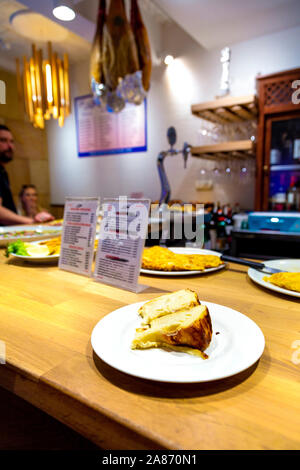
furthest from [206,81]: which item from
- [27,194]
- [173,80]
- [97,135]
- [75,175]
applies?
[27,194]

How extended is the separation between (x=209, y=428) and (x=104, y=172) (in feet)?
14.3

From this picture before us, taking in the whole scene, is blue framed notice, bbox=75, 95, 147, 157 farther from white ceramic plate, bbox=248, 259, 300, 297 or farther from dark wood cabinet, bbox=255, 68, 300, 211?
white ceramic plate, bbox=248, 259, 300, 297

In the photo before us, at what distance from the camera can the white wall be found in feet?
9.98

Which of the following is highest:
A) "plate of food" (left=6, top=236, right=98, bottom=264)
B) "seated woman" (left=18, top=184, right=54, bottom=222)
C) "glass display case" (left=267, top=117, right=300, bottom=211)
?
"glass display case" (left=267, top=117, right=300, bottom=211)

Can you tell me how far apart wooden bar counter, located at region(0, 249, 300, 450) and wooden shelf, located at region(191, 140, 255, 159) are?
208 cm

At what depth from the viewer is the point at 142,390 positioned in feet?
1.51

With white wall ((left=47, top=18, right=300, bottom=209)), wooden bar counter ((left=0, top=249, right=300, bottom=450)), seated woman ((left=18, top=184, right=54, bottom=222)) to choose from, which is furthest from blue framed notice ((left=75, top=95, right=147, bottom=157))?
wooden bar counter ((left=0, top=249, right=300, bottom=450))

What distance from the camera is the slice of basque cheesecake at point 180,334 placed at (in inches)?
20.6

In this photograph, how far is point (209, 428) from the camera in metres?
0.38

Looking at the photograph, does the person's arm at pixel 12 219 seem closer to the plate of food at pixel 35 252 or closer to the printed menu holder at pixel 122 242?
the plate of food at pixel 35 252

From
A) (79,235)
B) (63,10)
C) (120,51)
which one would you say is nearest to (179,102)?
(120,51)

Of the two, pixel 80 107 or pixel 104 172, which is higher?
pixel 80 107

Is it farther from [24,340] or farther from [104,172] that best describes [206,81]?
[24,340]

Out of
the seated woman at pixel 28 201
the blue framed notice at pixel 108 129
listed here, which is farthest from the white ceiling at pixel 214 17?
the seated woman at pixel 28 201
